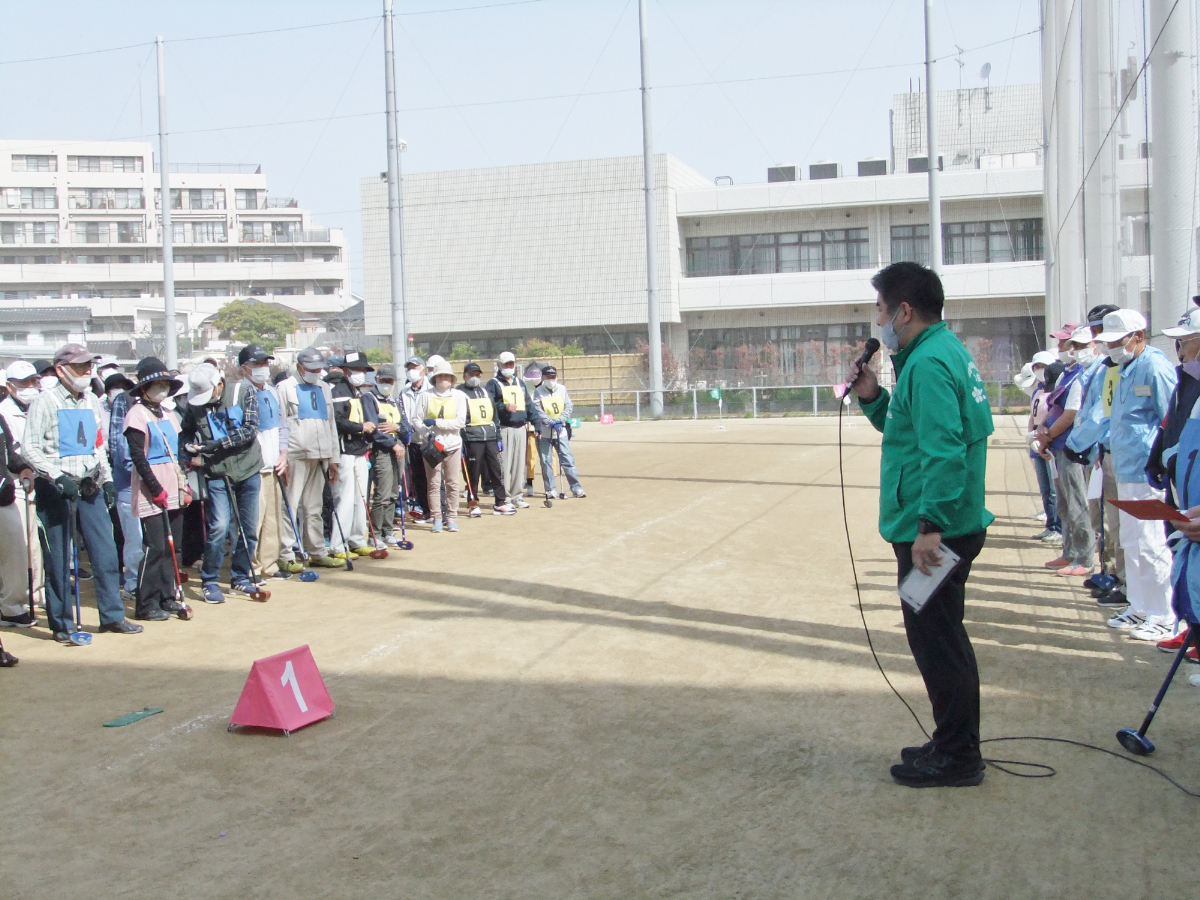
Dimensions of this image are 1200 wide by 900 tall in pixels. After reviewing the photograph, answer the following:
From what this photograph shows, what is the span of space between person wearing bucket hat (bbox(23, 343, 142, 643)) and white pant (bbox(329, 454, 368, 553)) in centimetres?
294

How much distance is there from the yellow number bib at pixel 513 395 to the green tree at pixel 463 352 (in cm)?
3883

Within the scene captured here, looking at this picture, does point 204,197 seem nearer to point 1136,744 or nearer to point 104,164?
point 104,164

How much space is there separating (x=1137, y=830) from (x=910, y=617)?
3.71 ft

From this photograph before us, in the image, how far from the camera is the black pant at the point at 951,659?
450cm

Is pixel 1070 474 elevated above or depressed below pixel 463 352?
below

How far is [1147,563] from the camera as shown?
280 inches

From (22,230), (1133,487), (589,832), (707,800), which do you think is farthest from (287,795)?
(22,230)

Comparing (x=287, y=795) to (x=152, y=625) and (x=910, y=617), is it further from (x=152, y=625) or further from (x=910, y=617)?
(x=152, y=625)

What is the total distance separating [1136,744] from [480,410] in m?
9.65

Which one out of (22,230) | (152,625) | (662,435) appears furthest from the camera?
(22,230)

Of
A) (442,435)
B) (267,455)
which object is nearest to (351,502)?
(267,455)

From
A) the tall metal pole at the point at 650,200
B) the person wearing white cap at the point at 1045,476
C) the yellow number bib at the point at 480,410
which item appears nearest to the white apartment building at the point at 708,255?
the tall metal pole at the point at 650,200

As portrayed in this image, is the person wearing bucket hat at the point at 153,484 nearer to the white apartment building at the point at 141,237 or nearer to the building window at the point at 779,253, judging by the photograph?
the building window at the point at 779,253

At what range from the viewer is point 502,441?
48.2 ft
